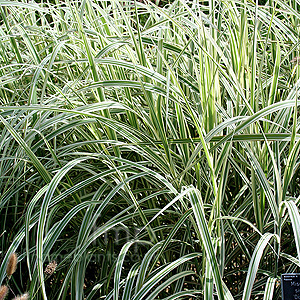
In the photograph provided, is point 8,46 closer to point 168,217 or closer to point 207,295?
point 168,217

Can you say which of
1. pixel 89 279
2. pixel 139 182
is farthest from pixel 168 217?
pixel 89 279

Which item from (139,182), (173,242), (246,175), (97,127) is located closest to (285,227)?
(246,175)

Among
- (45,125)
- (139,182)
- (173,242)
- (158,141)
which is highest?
(45,125)

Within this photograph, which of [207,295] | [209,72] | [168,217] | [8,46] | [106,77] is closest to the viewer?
[207,295]

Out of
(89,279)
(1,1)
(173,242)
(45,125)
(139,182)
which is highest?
(1,1)

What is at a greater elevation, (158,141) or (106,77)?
(106,77)

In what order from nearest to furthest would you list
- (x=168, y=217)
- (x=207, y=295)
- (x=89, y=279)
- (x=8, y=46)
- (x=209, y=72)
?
(x=207, y=295)
(x=209, y=72)
(x=168, y=217)
(x=89, y=279)
(x=8, y=46)

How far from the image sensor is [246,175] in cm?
121

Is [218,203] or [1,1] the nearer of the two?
[218,203]

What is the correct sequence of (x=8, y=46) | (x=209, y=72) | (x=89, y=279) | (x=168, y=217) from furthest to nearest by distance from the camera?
(x=8, y=46), (x=89, y=279), (x=168, y=217), (x=209, y=72)

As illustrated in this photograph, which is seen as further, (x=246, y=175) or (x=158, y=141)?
(x=246, y=175)

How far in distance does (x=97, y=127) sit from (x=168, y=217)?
35cm

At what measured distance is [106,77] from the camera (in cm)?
130

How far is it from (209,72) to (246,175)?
1.07 feet
